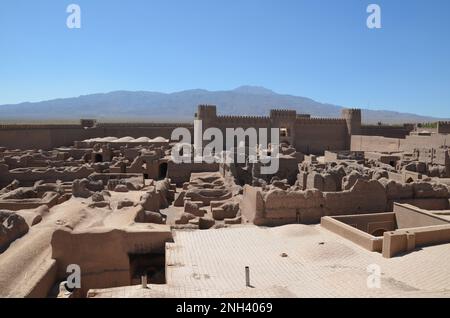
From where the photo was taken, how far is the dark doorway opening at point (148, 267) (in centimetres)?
1157

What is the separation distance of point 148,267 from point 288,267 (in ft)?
13.6

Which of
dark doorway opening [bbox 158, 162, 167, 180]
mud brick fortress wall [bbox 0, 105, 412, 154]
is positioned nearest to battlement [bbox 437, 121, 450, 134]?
mud brick fortress wall [bbox 0, 105, 412, 154]

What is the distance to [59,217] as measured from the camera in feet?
44.3

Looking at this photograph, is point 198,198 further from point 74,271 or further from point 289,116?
point 289,116

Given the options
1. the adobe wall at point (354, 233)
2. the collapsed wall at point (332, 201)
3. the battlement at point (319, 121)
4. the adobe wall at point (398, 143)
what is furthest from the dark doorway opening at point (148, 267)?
the battlement at point (319, 121)

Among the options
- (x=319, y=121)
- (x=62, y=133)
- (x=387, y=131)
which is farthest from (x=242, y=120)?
(x=62, y=133)

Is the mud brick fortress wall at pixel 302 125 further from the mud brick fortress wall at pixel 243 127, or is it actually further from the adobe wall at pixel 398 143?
the adobe wall at pixel 398 143

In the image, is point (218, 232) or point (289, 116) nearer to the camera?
point (218, 232)

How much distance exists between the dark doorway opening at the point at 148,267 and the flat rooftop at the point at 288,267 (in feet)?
2.08

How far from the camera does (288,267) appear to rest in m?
10.2

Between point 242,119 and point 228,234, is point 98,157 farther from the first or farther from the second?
point 228,234
